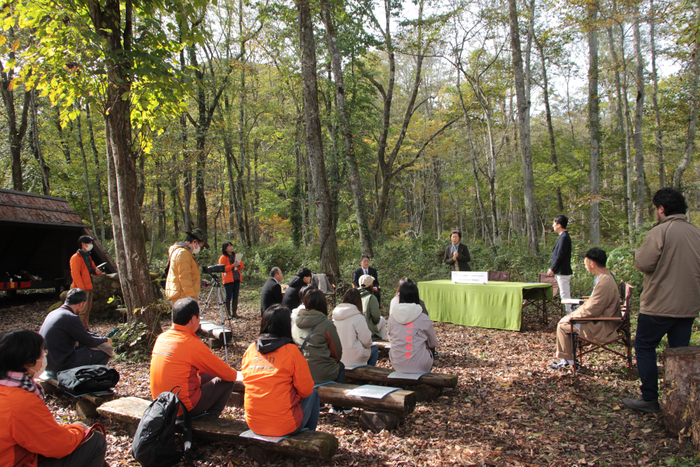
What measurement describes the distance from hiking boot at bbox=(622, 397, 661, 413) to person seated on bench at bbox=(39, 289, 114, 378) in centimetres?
530

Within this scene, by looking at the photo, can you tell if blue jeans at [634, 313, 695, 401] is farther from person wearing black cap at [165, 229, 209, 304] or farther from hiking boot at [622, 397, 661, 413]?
person wearing black cap at [165, 229, 209, 304]

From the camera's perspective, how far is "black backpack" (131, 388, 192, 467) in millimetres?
2721

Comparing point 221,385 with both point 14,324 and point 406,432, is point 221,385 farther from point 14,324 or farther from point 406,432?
point 14,324

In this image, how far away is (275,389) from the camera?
2883 millimetres

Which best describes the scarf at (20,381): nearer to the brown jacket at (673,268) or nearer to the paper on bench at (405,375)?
the paper on bench at (405,375)

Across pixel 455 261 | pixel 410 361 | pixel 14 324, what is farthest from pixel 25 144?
pixel 410 361

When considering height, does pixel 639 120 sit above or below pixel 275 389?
above

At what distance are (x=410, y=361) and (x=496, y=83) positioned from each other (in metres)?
16.0

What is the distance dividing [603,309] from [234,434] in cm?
406

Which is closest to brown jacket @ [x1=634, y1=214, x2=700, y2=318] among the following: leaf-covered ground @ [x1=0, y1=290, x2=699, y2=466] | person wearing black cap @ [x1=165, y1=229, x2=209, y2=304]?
leaf-covered ground @ [x1=0, y1=290, x2=699, y2=466]

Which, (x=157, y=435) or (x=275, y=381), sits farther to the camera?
(x=275, y=381)

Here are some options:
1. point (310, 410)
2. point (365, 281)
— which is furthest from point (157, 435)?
point (365, 281)

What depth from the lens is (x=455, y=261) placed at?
8406 mm

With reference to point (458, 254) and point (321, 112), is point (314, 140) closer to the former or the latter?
point (458, 254)
